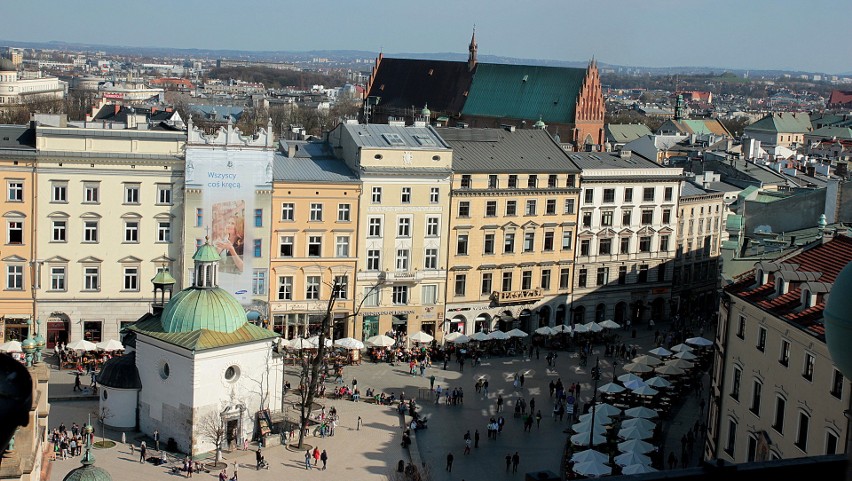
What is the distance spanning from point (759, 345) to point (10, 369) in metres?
34.7

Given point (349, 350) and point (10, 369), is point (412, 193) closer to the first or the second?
point (349, 350)

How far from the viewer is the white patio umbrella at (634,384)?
180 ft

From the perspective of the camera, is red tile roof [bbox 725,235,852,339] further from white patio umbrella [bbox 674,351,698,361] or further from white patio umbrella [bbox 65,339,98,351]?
white patio umbrella [bbox 65,339,98,351]

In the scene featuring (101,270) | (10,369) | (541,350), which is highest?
(10,369)

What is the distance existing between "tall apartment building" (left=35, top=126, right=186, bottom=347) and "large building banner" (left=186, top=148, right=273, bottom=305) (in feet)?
3.87

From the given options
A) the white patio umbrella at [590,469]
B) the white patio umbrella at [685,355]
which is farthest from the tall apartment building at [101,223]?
the white patio umbrella at [590,469]

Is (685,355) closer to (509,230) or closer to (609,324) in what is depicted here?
(609,324)

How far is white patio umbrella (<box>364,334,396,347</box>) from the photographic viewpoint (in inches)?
2491

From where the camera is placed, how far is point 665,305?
262ft

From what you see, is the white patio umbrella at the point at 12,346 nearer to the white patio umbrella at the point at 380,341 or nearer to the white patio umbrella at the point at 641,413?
the white patio umbrella at the point at 380,341

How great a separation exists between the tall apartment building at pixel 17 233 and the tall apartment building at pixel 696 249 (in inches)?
1650

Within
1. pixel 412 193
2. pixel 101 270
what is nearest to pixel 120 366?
pixel 101 270

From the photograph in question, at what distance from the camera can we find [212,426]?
4703 centimetres

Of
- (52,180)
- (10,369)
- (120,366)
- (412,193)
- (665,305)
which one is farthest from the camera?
(665,305)
